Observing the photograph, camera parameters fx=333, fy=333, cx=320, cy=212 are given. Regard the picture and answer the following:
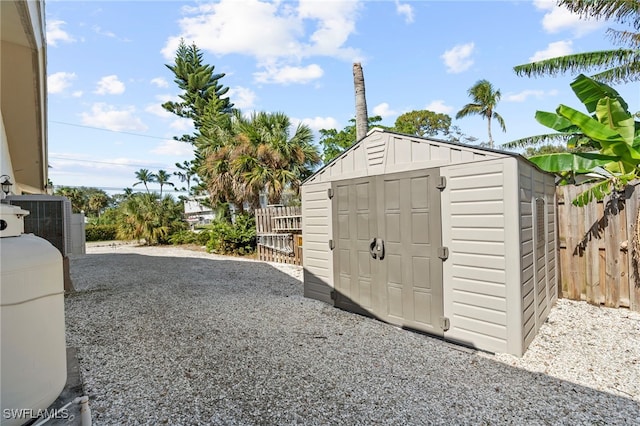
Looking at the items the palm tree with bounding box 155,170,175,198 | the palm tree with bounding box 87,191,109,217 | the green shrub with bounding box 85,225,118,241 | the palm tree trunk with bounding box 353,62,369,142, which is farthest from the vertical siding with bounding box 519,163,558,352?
the palm tree with bounding box 155,170,175,198

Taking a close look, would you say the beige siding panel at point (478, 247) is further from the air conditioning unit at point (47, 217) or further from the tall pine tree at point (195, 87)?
the tall pine tree at point (195, 87)

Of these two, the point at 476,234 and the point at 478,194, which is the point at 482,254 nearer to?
the point at 476,234

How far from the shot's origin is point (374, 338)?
12.5 feet

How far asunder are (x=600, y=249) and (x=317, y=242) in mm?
3977

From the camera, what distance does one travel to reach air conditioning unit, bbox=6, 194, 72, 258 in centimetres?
496

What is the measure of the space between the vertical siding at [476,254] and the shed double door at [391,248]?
145mm

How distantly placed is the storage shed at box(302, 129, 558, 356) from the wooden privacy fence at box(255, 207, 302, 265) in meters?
4.12

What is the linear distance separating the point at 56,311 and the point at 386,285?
3677 mm

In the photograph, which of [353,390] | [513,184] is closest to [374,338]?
[353,390]

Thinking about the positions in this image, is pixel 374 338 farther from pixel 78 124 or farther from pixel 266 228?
pixel 78 124

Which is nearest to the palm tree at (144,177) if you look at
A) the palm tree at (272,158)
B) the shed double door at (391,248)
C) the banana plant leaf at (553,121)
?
the palm tree at (272,158)

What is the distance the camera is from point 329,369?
3.04 meters

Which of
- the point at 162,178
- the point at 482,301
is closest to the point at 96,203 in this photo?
the point at 162,178

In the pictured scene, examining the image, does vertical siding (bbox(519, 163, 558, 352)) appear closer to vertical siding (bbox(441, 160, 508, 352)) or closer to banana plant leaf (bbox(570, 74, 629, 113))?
vertical siding (bbox(441, 160, 508, 352))
